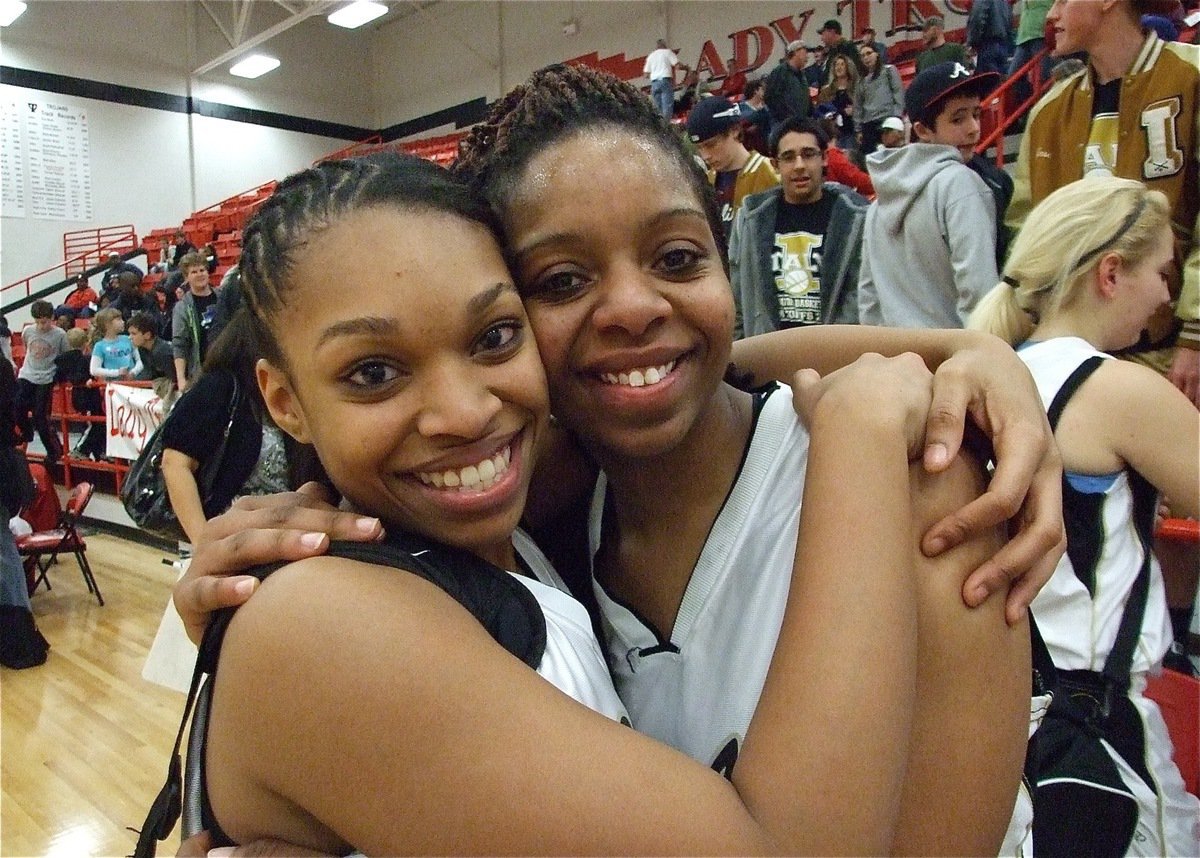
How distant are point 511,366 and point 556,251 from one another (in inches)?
5.5

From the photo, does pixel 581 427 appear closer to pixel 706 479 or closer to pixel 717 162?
pixel 706 479

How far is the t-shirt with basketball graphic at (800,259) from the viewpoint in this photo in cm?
361

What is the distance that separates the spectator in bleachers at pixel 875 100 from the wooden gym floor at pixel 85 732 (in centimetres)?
686

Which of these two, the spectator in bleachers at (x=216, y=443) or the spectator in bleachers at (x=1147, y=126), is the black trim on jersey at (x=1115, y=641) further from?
the spectator in bleachers at (x=216, y=443)

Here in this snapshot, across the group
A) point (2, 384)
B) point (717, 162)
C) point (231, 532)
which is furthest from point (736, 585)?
point (2, 384)

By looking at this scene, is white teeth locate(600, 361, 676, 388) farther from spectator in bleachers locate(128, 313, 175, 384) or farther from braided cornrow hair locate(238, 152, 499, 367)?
spectator in bleachers locate(128, 313, 175, 384)

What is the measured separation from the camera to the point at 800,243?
363 cm

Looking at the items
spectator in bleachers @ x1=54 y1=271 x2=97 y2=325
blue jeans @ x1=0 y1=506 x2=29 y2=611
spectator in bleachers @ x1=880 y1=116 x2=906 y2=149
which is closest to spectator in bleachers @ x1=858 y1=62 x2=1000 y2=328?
spectator in bleachers @ x1=880 y1=116 x2=906 y2=149

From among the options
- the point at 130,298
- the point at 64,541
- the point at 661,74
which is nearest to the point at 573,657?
the point at 64,541

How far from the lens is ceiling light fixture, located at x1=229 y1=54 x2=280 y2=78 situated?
15.3m

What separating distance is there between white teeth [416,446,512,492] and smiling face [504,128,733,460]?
0.14 metres

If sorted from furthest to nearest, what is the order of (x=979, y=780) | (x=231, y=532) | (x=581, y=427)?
(x=581, y=427) → (x=231, y=532) → (x=979, y=780)

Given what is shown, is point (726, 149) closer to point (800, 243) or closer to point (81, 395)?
point (800, 243)

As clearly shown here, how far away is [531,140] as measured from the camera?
1013 mm
